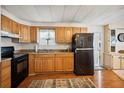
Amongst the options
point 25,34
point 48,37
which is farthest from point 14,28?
point 48,37

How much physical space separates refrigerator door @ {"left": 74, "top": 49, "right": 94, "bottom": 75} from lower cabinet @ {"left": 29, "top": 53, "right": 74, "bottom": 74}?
0.35 metres

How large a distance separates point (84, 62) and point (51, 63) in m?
1.24

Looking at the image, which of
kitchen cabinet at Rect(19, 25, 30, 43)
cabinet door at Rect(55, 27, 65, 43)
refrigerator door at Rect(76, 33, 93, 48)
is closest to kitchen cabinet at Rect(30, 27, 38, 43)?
kitchen cabinet at Rect(19, 25, 30, 43)

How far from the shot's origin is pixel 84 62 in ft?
19.6

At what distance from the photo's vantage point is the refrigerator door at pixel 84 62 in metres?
5.98

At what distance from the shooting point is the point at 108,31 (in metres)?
7.27

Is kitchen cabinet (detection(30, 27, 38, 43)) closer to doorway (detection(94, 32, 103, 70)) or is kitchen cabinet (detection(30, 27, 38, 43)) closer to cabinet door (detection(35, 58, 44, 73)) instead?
cabinet door (detection(35, 58, 44, 73))

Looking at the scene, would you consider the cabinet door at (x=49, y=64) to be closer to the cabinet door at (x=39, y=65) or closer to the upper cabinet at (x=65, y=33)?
the cabinet door at (x=39, y=65)

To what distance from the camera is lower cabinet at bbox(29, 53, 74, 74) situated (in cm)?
612

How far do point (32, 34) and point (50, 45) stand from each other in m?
0.90

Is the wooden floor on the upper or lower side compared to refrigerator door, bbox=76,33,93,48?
lower

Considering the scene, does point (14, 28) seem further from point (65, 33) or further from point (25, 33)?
point (65, 33)

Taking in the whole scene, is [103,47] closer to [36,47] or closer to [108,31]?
[108,31]
